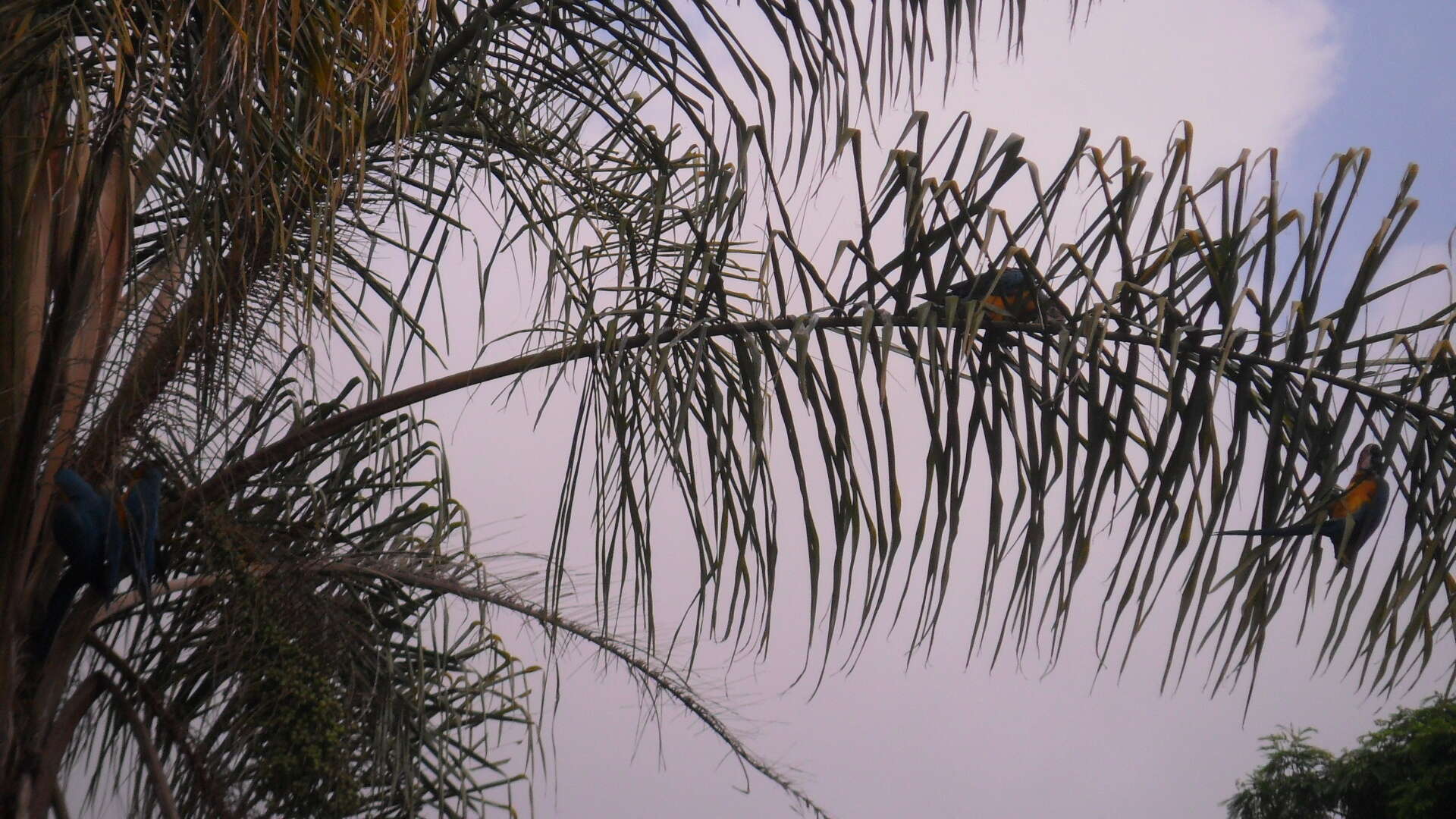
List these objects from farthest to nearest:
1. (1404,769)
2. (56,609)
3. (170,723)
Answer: (1404,769), (170,723), (56,609)

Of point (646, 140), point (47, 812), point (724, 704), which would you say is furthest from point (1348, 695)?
point (47, 812)

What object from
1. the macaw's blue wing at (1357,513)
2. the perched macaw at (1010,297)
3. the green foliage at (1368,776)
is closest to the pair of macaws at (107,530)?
the perched macaw at (1010,297)

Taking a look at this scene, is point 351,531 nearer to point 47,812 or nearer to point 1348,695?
point 47,812

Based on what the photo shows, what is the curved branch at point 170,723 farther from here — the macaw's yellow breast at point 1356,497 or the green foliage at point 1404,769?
the green foliage at point 1404,769

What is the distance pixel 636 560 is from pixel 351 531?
48.1 inches

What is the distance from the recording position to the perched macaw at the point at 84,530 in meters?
1.71

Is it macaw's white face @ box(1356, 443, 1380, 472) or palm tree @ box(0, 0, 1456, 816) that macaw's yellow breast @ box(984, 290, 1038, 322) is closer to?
palm tree @ box(0, 0, 1456, 816)

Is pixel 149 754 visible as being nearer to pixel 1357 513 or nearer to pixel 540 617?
pixel 540 617

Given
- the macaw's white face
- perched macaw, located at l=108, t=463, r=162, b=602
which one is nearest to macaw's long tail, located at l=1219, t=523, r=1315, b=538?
the macaw's white face

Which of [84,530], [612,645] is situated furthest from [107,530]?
[612,645]

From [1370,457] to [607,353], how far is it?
1.07 metres

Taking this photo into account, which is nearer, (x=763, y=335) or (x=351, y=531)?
(x=763, y=335)

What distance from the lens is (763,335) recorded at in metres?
1.82

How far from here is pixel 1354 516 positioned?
1.51 metres
